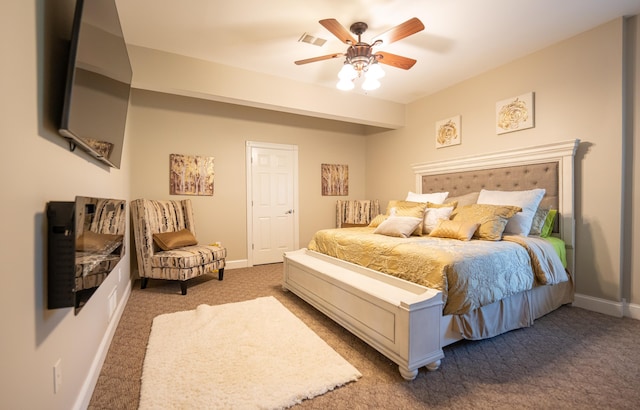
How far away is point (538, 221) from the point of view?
2865 mm

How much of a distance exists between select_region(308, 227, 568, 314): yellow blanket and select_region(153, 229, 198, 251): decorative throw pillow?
226 centimetres

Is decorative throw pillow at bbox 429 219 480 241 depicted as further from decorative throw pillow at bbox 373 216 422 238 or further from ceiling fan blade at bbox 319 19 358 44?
ceiling fan blade at bbox 319 19 358 44

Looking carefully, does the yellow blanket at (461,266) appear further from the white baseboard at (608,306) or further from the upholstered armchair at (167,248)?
the upholstered armchair at (167,248)

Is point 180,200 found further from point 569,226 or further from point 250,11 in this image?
point 569,226

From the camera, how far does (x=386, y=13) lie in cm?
252

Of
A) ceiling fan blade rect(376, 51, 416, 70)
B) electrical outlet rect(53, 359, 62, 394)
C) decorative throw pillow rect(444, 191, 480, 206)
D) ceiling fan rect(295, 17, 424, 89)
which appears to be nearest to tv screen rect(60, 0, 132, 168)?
electrical outlet rect(53, 359, 62, 394)

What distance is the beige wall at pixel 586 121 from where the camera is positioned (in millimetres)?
2646

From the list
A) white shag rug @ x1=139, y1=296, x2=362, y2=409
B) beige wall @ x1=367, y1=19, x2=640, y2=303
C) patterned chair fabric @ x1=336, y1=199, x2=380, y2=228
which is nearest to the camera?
white shag rug @ x1=139, y1=296, x2=362, y2=409

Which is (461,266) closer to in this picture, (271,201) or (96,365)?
(96,365)

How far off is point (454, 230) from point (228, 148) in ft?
11.4

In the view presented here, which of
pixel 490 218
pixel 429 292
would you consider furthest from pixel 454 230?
pixel 429 292

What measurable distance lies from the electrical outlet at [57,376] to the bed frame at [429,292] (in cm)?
163

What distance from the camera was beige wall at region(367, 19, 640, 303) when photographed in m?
2.65

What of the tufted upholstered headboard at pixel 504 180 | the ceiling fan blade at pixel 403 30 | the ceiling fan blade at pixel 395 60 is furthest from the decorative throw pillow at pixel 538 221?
the ceiling fan blade at pixel 403 30
